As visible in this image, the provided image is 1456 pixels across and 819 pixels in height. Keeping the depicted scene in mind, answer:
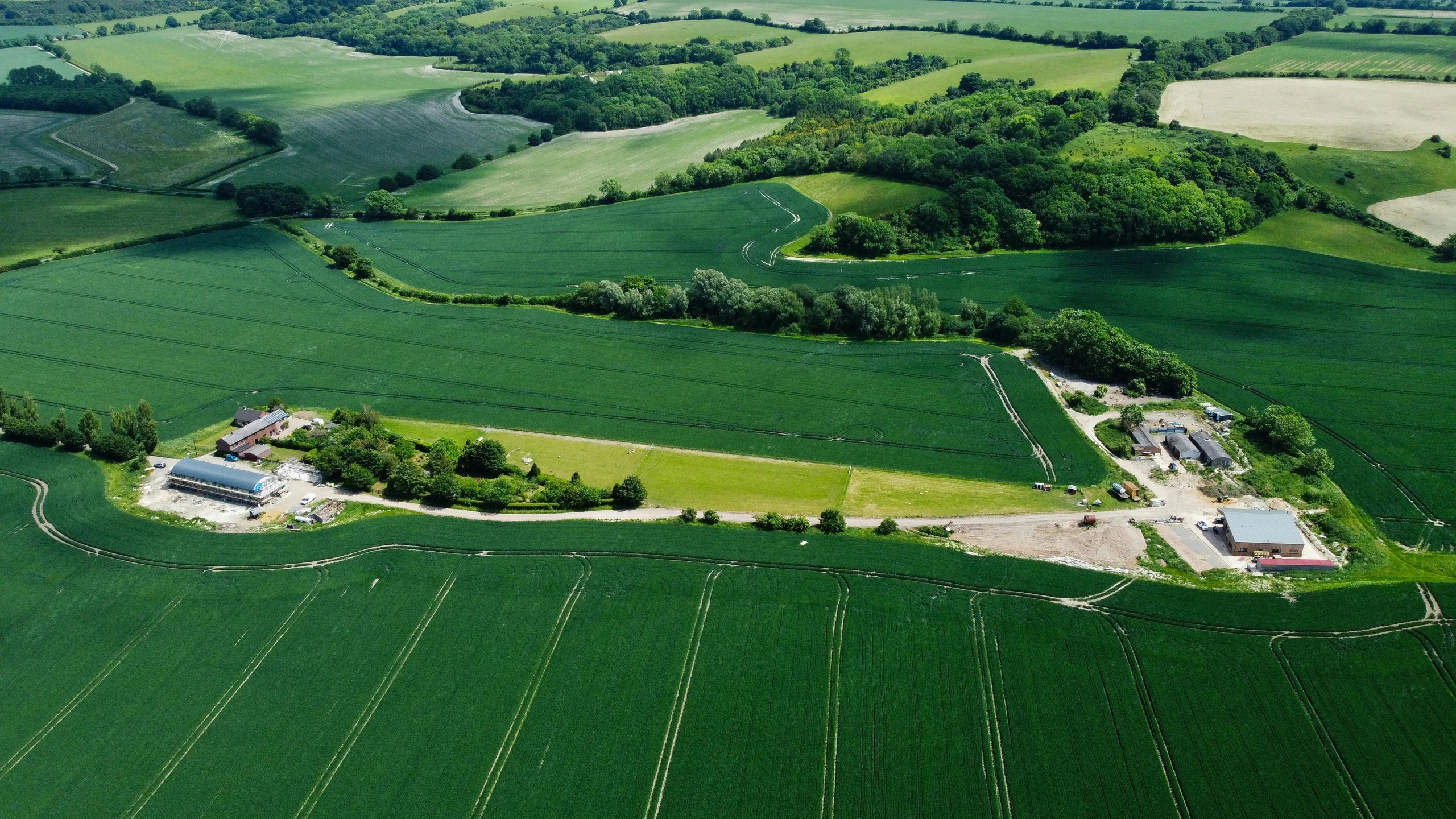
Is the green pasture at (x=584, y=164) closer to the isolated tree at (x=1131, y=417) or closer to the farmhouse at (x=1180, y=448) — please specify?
the isolated tree at (x=1131, y=417)

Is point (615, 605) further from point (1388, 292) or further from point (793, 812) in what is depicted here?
point (1388, 292)

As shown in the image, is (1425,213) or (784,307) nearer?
(784,307)

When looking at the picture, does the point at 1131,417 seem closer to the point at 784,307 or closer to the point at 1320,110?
the point at 784,307

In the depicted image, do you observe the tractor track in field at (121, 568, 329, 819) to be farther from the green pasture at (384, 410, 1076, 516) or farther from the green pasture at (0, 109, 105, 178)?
the green pasture at (0, 109, 105, 178)

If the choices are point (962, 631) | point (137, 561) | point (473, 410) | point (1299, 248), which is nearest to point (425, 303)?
point (473, 410)

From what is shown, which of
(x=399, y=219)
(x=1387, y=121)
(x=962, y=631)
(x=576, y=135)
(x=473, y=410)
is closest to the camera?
(x=962, y=631)

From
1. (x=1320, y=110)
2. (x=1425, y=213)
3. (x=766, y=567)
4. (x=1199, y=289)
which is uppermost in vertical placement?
(x=1320, y=110)

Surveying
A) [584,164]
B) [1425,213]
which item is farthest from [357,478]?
[1425,213]

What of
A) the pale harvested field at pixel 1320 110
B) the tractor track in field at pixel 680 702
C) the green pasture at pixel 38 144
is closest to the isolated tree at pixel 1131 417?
the tractor track in field at pixel 680 702
